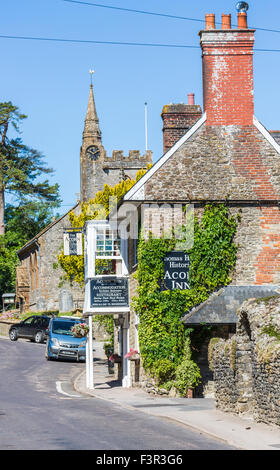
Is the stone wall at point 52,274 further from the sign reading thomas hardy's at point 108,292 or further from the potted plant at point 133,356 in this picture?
the potted plant at point 133,356

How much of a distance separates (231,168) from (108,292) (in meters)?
5.61

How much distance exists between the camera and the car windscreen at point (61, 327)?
33469 mm

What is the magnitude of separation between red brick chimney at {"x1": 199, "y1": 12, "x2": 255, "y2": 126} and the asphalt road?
986 centimetres

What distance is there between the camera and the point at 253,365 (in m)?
16.1

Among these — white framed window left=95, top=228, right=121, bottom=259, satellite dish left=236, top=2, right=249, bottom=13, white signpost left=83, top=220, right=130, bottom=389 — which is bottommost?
white signpost left=83, top=220, right=130, bottom=389

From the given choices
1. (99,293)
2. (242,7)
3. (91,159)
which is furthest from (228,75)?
(91,159)

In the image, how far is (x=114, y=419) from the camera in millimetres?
16109

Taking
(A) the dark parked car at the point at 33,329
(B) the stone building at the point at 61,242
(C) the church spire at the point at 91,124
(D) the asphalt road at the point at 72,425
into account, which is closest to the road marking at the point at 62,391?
(D) the asphalt road at the point at 72,425

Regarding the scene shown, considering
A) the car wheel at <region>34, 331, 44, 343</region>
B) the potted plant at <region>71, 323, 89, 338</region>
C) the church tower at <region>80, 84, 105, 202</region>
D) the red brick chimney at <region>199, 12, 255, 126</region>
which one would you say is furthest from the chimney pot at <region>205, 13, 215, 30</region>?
the church tower at <region>80, 84, 105, 202</region>

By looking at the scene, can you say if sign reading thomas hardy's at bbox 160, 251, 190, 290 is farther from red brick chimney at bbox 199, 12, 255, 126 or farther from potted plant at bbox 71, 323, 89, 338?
red brick chimney at bbox 199, 12, 255, 126

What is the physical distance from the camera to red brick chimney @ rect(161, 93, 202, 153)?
27656mm

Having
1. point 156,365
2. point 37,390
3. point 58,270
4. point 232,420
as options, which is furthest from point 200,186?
point 58,270
